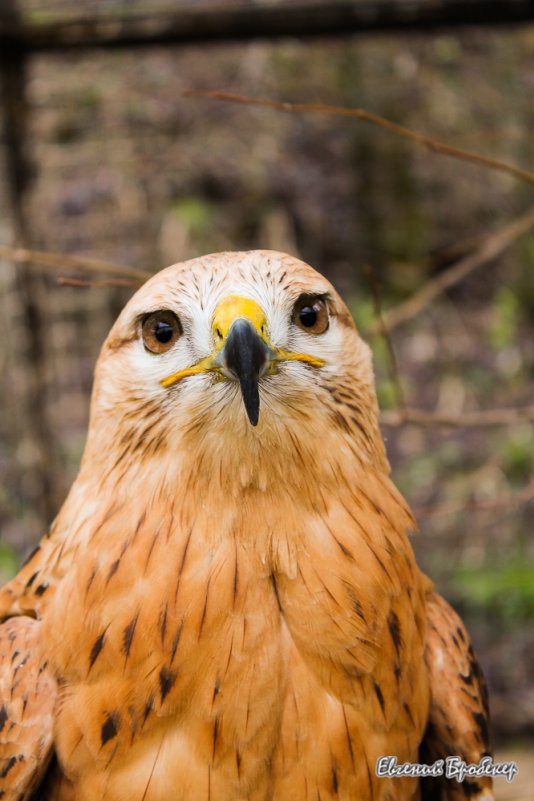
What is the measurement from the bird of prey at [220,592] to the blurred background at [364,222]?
171cm

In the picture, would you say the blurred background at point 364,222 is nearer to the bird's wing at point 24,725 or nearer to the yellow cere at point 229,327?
the bird's wing at point 24,725

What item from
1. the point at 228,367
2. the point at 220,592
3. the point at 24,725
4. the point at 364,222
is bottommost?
the point at 24,725

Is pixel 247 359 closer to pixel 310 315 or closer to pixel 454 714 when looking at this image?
pixel 310 315

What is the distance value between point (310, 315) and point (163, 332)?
1.21 ft

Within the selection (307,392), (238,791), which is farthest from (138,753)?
(307,392)

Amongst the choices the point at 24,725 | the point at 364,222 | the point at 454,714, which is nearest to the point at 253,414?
the point at 24,725

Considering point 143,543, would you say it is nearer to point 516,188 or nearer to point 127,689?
point 127,689

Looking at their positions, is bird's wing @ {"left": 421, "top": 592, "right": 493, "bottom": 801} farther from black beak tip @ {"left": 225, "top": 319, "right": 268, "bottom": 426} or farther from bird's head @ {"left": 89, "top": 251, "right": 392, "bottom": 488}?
black beak tip @ {"left": 225, "top": 319, "right": 268, "bottom": 426}

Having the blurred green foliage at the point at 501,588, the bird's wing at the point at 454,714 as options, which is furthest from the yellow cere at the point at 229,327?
the blurred green foliage at the point at 501,588

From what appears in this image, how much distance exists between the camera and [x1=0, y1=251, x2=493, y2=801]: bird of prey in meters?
2.08

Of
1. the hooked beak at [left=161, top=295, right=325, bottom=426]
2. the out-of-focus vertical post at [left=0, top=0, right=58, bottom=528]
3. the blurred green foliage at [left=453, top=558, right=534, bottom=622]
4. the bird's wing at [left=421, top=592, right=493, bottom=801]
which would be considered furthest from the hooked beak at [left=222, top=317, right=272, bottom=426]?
the blurred green foliage at [left=453, top=558, right=534, bottom=622]

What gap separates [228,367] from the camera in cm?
198

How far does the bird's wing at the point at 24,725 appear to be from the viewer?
6.98ft

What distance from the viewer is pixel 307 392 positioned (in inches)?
85.0
